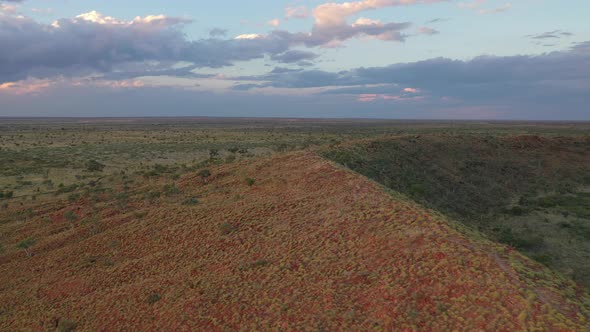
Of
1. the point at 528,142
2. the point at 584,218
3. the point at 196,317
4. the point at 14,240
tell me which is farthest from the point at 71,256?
the point at 528,142

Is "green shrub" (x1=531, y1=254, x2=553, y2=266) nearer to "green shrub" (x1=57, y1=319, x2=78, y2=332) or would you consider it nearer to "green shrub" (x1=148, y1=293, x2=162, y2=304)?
"green shrub" (x1=148, y1=293, x2=162, y2=304)

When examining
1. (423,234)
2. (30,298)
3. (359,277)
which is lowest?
(30,298)

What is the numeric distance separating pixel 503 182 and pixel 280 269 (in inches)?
1081

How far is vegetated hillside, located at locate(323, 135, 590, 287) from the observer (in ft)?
67.1

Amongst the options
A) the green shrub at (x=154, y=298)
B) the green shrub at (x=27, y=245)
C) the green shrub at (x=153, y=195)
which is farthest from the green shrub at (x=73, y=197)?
the green shrub at (x=154, y=298)

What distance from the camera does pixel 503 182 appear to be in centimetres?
3312

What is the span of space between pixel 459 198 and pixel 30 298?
82.2ft

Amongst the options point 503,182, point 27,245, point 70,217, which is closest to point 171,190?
point 70,217

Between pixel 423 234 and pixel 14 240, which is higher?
pixel 423 234

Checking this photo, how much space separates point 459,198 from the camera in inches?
1064

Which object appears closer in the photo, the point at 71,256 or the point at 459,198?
the point at 71,256

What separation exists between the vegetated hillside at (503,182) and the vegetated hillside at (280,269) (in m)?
7.36

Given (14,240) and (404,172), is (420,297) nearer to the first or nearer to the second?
(404,172)

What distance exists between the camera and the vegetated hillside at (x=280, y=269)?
9.65 meters
